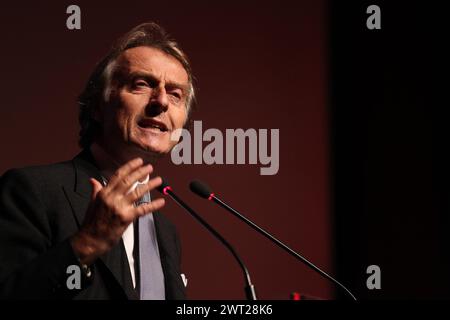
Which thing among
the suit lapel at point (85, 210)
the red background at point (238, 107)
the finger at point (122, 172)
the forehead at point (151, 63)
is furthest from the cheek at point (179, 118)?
the finger at point (122, 172)

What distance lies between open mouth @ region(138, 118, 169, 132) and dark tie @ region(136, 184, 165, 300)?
264 mm

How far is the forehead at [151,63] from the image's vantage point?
7.30ft

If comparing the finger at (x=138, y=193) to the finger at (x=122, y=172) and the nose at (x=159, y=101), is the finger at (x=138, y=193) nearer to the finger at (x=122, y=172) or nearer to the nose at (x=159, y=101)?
the finger at (x=122, y=172)

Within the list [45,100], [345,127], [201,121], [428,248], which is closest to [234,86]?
[201,121]

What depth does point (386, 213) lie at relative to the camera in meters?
2.72

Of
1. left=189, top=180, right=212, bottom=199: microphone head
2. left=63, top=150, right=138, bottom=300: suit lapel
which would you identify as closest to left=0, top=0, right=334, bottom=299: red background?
left=63, top=150, right=138, bottom=300: suit lapel

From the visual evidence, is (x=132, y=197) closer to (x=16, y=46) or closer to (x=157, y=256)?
(x=157, y=256)

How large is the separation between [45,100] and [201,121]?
0.64 metres

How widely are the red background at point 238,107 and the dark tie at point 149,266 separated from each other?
365 mm

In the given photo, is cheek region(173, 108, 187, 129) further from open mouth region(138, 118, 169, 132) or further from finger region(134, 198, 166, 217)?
finger region(134, 198, 166, 217)

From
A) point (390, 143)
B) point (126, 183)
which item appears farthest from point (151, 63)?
point (390, 143)
